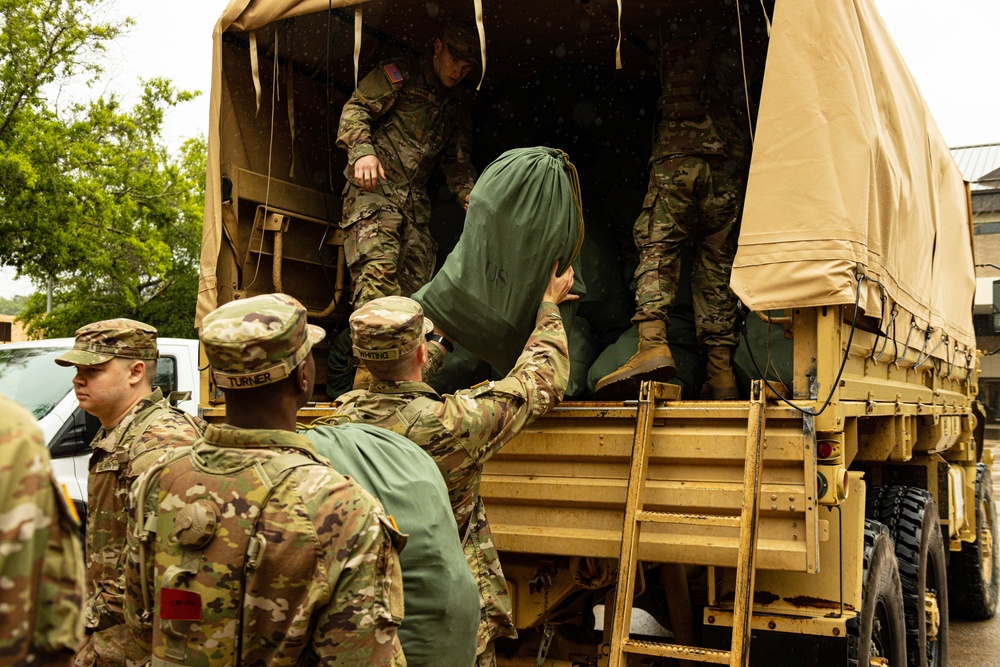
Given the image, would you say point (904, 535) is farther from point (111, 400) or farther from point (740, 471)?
point (111, 400)

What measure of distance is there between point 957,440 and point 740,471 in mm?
4093

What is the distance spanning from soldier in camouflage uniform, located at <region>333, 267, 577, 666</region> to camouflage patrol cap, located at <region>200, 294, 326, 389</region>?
2.04 feet

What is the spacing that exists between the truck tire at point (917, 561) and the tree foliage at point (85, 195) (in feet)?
38.6

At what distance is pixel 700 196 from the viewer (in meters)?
3.78

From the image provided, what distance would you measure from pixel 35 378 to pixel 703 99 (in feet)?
13.4

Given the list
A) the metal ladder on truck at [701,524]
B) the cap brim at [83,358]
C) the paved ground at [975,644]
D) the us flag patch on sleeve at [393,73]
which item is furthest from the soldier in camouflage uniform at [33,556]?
the paved ground at [975,644]

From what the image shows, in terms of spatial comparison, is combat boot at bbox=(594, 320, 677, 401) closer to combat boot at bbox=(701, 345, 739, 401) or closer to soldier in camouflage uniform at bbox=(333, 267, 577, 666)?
combat boot at bbox=(701, 345, 739, 401)

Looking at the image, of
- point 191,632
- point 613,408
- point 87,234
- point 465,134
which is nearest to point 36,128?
point 87,234

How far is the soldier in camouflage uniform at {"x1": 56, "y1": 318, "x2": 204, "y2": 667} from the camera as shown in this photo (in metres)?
2.38

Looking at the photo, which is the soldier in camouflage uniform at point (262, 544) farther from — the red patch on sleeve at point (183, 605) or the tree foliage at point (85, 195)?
the tree foliage at point (85, 195)

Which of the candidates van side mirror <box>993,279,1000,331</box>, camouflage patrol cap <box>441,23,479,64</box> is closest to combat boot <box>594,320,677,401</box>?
camouflage patrol cap <box>441,23,479,64</box>

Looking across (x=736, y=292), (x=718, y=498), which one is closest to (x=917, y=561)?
(x=718, y=498)

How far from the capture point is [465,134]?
4434mm

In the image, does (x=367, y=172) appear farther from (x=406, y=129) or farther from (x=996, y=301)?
(x=996, y=301)
